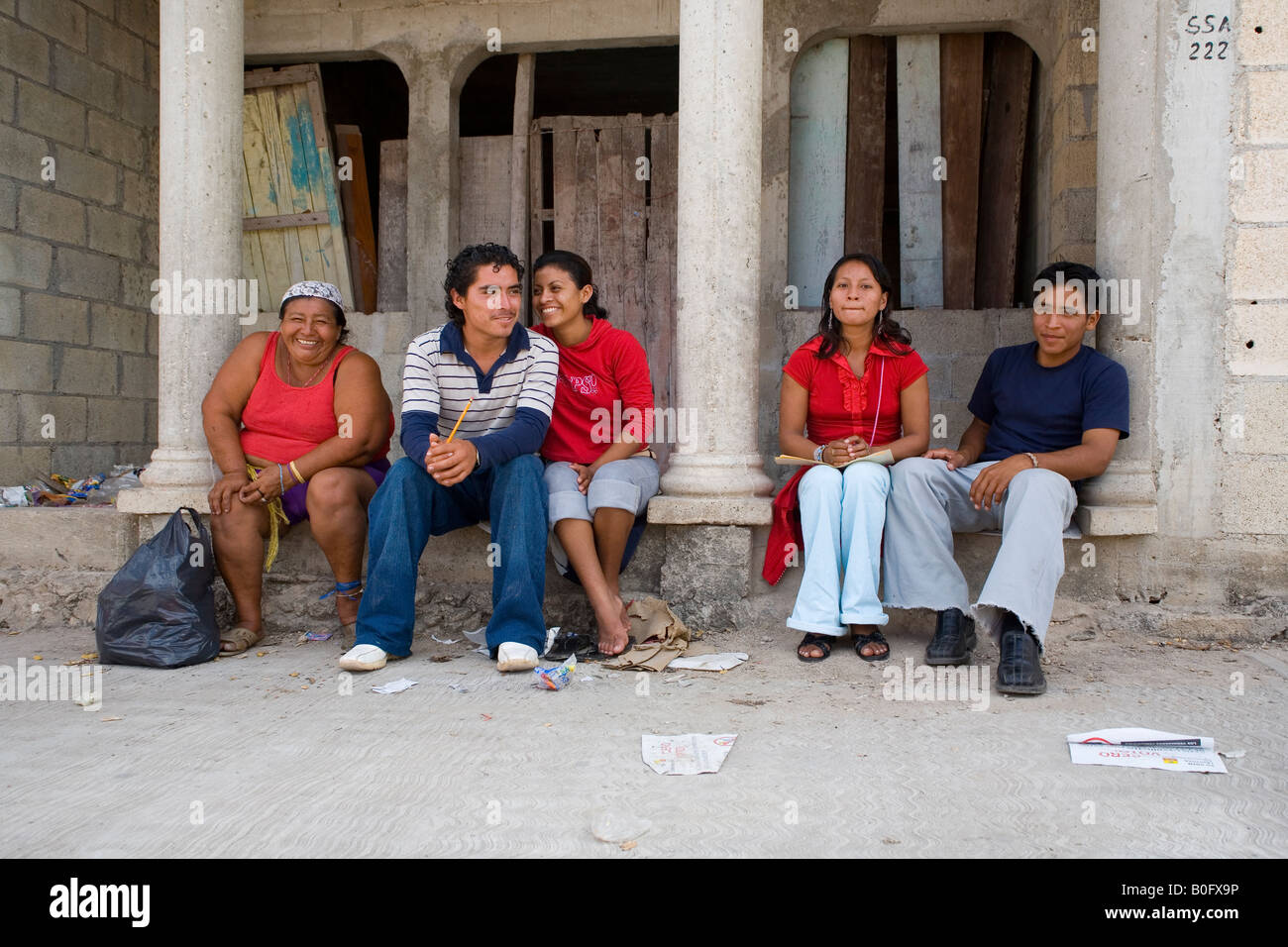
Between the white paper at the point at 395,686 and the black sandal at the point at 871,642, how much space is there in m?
1.65

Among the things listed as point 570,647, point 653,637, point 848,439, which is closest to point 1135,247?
point 848,439

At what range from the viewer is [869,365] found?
4215 millimetres

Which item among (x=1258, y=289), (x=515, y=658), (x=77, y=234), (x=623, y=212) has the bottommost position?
(x=515, y=658)

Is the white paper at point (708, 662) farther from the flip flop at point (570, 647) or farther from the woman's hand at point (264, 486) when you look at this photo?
the woman's hand at point (264, 486)

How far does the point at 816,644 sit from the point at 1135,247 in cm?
210

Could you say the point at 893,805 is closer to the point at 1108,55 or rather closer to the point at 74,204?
the point at 1108,55

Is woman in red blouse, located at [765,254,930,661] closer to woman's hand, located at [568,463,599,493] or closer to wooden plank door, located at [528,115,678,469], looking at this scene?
woman's hand, located at [568,463,599,493]

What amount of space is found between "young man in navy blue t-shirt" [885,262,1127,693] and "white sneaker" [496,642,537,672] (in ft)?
4.58

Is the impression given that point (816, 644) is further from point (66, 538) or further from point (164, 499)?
point (66, 538)

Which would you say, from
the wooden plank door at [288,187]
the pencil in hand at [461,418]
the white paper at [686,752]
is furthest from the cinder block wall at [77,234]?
the white paper at [686,752]

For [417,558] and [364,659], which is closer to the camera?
[364,659]

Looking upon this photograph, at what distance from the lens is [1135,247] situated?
4.10 m

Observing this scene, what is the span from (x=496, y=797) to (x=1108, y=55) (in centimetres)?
392

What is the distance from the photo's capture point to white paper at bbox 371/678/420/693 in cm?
342
